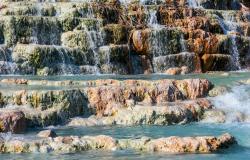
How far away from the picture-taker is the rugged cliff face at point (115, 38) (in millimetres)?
33156

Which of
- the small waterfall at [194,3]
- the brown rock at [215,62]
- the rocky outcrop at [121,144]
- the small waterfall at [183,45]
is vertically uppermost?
the small waterfall at [194,3]

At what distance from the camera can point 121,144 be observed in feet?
49.4

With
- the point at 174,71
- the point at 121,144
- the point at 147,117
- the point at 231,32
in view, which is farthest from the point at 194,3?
the point at 121,144

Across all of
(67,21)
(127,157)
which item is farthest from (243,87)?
(67,21)

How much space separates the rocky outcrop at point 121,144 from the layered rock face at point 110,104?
4.00 meters

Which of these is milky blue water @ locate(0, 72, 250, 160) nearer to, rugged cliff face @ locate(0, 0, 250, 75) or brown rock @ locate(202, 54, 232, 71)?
rugged cliff face @ locate(0, 0, 250, 75)

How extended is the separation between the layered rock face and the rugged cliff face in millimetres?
11328

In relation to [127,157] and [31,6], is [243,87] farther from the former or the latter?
[31,6]

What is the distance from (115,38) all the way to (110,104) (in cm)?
1551

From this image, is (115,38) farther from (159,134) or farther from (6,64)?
(159,134)

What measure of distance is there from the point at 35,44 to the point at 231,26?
15.4 metres

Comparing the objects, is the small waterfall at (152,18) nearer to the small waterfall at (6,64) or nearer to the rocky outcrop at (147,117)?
the small waterfall at (6,64)

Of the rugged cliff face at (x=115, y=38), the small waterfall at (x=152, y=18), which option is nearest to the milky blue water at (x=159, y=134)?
the rugged cliff face at (x=115, y=38)

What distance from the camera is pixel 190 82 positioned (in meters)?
23.6
